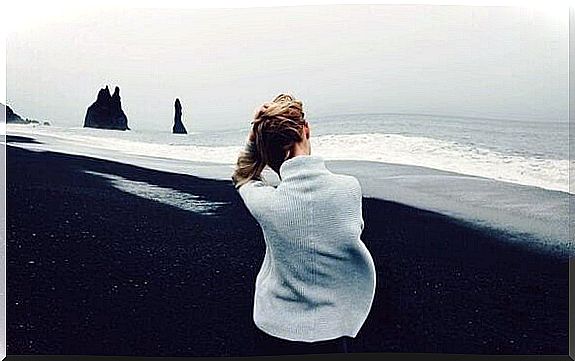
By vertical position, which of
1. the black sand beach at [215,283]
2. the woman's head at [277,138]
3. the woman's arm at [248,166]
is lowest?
the black sand beach at [215,283]

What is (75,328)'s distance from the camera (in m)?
5.10

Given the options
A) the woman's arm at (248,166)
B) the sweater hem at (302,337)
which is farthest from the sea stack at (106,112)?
the sweater hem at (302,337)

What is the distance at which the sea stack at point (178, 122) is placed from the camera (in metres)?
5.18

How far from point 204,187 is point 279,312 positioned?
1.31 meters

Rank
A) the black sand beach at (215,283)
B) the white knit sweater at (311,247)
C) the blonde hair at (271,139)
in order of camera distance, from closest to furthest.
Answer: the white knit sweater at (311,247) → the blonde hair at (271,139) → the black sand beach at (215,283)

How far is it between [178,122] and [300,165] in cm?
139

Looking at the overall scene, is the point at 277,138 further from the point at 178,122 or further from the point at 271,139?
the point at 178,122

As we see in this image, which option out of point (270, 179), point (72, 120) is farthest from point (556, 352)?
point (72, 120)

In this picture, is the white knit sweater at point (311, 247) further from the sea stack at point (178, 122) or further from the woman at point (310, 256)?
the sea stack at point (178, 122)

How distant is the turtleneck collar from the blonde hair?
185 mm

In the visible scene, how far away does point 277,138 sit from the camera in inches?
169

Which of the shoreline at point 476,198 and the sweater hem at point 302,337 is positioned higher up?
the shoreline at point 476,198

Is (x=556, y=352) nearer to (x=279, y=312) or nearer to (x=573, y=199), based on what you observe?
(x=573, y=199)

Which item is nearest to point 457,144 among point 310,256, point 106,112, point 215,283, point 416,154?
point 416,154
